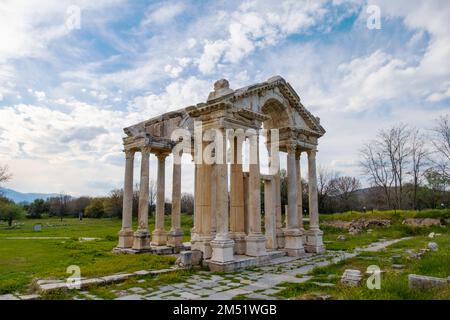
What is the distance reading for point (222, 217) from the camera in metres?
11.3

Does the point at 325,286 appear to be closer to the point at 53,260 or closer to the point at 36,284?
the point at 36,284

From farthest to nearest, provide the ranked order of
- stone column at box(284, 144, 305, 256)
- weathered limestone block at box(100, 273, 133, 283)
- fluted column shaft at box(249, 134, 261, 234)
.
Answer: stone column at box(284, 144, 305, 256)
fluted column shaft at box(249, 134, 261, 234)
weathered limestone block at box(100, 273, 133, 283)

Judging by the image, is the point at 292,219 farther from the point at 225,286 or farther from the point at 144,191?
the point at 144,191

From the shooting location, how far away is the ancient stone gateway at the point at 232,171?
462 inches

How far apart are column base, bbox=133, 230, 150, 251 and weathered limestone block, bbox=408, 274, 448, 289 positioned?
11.4 m

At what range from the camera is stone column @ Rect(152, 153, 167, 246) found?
17.5m

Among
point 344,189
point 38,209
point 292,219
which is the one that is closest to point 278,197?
point 292,219

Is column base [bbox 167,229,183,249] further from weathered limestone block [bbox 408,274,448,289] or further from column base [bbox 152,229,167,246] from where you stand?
weathered limestone block [bbox 408,274,448,289]

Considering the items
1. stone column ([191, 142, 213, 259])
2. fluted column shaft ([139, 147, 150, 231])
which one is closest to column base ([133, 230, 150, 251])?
fluted column shaft ([139, 147, 150, 231])

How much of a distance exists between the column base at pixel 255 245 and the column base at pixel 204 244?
59.8 inches

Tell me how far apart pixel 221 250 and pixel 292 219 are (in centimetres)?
506

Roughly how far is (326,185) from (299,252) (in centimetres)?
3556

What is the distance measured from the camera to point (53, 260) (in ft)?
42.3

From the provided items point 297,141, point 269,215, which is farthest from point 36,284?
point 297,141
